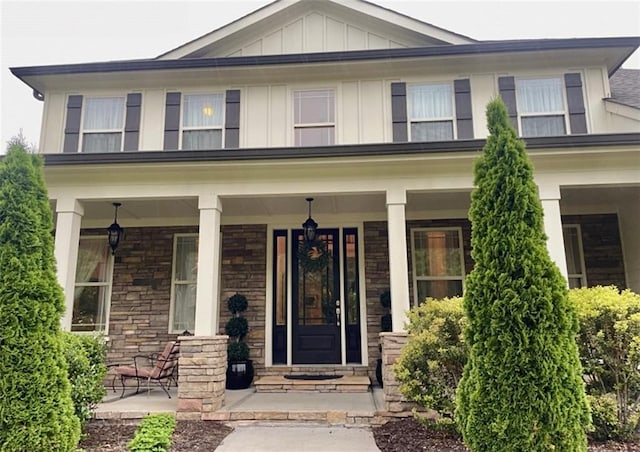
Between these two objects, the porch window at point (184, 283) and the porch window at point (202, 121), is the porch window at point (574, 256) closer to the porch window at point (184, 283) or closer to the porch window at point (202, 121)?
the porch window at point (202, 121)

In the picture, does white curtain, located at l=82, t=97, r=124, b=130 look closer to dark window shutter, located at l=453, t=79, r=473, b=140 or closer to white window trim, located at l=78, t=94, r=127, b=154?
white window trim, located at l=78, t=94, r=127, b=154

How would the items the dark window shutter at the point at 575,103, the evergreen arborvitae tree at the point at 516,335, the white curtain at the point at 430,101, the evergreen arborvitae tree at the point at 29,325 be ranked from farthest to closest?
the white curtain at the point at 430,101, the dark window shutter at the point at 575,103, the evergreen arborvitae tree at the point at 29,325, the evergreen arborvitae tree at the point at 516,335

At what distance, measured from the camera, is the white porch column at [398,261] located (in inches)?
221

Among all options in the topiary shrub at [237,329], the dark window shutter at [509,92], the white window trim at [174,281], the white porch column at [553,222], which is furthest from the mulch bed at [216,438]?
the dark window shutter at [509,92]

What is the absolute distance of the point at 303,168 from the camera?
605 centimetres

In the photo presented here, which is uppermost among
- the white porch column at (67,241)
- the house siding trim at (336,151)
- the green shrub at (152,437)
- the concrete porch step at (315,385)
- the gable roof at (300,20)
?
the gable roof at (300,20)

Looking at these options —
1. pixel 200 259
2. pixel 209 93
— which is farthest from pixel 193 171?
pixel 209 93

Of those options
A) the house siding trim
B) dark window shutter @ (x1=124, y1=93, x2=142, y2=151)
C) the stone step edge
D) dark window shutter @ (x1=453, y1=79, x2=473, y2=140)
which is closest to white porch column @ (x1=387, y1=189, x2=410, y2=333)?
the house siding trim

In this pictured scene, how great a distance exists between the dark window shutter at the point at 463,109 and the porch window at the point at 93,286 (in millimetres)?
6764

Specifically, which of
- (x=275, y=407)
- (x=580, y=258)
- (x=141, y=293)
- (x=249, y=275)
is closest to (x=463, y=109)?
→ (x=580, y=258)

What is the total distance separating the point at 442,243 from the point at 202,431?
516cm

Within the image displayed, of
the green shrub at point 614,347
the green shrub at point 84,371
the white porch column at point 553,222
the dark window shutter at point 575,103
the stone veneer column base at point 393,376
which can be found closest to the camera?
Answer: the green shrub at point 614,347

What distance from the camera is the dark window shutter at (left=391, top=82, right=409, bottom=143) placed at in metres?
7.37

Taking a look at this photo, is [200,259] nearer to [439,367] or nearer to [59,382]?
[59,382]
